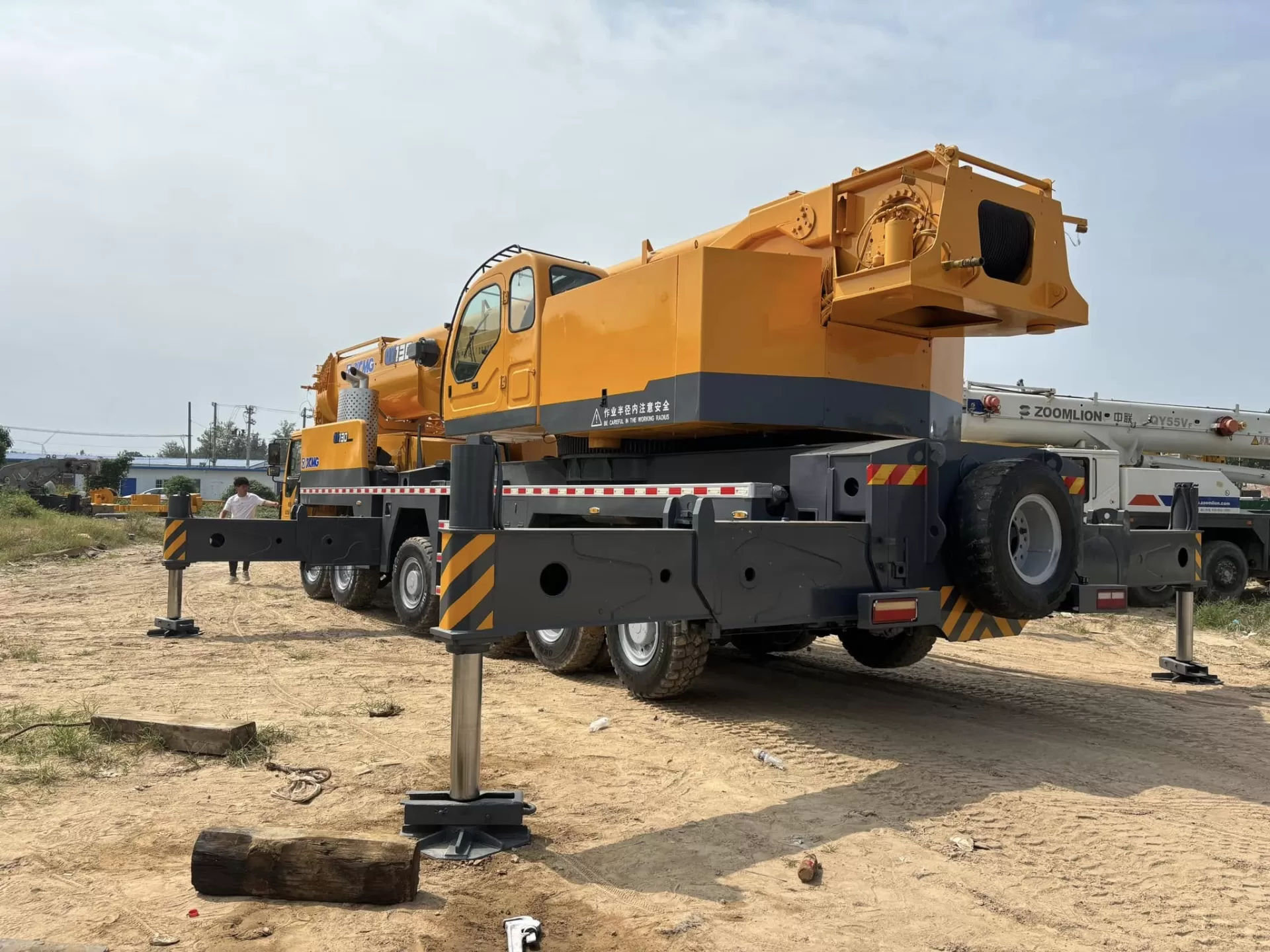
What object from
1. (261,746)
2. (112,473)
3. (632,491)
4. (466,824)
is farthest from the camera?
(112,473)

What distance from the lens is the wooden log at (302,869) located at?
10.6 ft

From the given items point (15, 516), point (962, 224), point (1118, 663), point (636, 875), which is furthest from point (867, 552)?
point (15, 516)

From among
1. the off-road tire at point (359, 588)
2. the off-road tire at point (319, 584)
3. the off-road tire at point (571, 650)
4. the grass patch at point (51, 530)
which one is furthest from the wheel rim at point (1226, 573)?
the grass patch at point (51, 530)

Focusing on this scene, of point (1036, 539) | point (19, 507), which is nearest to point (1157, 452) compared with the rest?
point (1036, 539)

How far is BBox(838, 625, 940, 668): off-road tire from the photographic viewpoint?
7133 millimetres

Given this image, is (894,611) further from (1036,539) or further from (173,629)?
(173,629)

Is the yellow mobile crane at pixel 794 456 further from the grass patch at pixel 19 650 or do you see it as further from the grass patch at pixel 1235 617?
the grass patch at pixel 1235 617

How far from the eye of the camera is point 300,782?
14.6 ft

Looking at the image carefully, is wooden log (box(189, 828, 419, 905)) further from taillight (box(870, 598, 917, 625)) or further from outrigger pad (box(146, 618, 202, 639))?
outrigger pad (box(146, 618, 202, 639))

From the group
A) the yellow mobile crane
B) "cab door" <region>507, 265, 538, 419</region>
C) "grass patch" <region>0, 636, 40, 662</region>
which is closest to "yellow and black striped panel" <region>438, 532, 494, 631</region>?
the yellow mobile crane

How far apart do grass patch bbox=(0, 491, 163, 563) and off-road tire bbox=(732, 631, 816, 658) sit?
14897 millimetres

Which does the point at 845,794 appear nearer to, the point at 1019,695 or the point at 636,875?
the point at 636,875

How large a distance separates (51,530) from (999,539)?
22.5 meters

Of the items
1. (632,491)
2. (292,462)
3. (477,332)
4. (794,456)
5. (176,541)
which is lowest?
(176,541)
